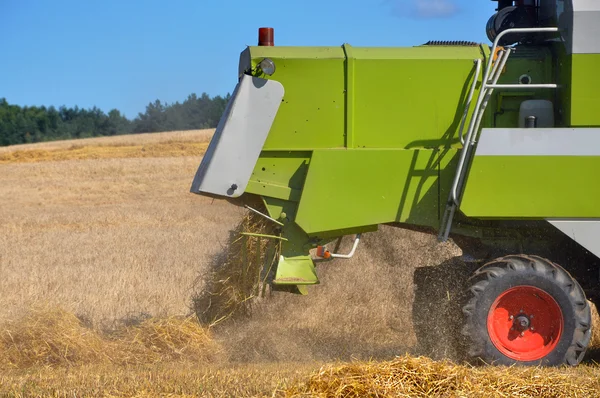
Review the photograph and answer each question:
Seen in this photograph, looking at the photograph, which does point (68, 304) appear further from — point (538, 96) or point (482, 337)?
point (538, 96)

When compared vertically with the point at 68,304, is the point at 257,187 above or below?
above

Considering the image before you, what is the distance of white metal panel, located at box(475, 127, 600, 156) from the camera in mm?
5652

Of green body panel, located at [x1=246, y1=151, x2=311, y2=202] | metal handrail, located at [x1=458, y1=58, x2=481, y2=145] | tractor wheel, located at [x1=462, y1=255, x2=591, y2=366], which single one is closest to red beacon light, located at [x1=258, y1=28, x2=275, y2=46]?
green body panel, located at [x1=246, y1=151, x2=311, y2=202]

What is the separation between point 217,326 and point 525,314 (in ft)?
8.48

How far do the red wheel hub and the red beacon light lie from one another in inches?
98.3

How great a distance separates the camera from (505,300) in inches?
232

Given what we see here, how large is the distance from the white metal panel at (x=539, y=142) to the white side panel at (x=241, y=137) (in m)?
1.53

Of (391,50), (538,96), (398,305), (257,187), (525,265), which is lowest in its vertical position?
(398,305)

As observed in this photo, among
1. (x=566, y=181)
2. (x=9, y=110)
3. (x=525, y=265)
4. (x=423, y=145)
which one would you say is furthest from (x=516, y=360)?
(x=9, y=110)

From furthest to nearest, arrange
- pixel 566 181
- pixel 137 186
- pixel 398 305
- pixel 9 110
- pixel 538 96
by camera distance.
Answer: pixel 9 110
pixel 137 186
pixel 398 305
pixel 538 96
pixel 566 181

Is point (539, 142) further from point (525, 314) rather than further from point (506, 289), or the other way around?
point (525, 314)

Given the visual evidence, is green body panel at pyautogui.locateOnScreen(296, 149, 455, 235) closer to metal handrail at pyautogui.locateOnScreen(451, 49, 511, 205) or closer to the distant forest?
metal handrail at pyautogui.locateOnScreen(451, 49, 511, 205)

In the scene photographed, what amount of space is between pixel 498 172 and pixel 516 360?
1294mm

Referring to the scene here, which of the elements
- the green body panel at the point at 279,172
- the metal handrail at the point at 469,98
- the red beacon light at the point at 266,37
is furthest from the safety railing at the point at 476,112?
the red beacon light at the point at 266,37
